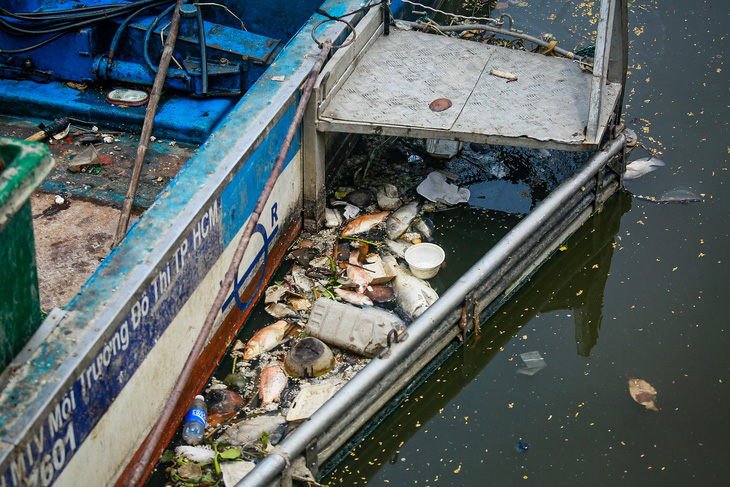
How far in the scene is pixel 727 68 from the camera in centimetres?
655

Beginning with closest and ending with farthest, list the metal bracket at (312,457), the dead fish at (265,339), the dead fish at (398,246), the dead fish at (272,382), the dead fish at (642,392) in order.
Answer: the metal bracket at (312,457) < the dead fish at (272,382) < the dead fish at (642,392) < the dead fish at (265,339) < the dead fish at (398,246)

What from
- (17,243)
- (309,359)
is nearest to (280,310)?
(309,359)

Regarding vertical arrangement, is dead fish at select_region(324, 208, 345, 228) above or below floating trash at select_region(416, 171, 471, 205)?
below

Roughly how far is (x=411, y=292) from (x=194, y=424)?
1.49 metres

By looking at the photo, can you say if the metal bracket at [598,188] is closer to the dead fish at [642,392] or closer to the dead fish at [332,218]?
the dead fish at [642,392]

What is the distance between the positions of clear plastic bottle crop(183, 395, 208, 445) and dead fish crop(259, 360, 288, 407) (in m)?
0.32

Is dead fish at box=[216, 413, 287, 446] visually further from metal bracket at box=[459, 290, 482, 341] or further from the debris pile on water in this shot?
metal bracket at box=[459, 290, 482, 341]

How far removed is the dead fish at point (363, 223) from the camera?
4836mm

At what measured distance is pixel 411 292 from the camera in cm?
439

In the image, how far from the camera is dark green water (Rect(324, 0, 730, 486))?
3645 millimetres

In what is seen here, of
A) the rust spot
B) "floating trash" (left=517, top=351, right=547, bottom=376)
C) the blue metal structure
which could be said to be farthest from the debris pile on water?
the blue metal structure

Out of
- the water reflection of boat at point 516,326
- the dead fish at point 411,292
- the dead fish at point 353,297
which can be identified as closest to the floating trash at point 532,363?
the water reflection of boat at point 516,326

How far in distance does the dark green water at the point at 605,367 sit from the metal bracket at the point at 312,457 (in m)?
0.20

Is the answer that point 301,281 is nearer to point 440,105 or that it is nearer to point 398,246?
point 398,246
